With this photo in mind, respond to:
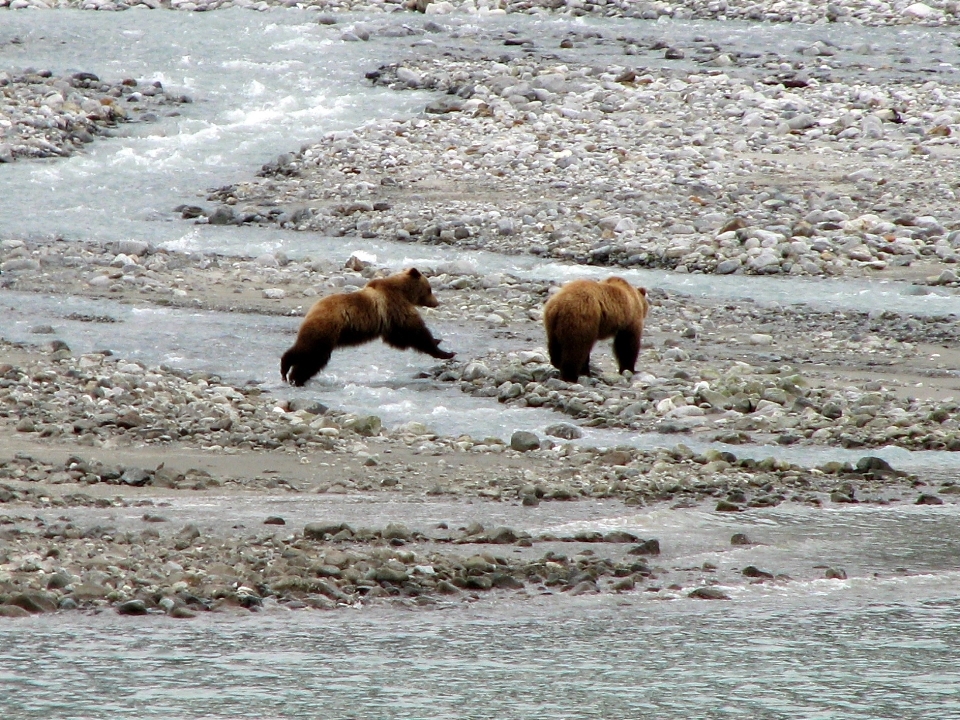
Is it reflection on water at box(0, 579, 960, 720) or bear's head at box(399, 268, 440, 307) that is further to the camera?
bear's head at box(399, 268, 440, 307)

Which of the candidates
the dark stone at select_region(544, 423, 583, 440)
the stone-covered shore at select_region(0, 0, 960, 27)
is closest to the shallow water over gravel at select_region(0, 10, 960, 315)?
the stone-covered shore at select_region(0, 0, 960, 27)

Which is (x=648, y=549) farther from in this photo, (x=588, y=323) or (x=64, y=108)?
(x=64, y=108)

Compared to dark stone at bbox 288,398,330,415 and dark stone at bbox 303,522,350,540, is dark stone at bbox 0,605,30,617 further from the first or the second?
dark stone at bbox 288,398,330,415

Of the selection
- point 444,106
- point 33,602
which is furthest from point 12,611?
point 444,106

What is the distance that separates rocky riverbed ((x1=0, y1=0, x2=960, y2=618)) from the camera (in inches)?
249

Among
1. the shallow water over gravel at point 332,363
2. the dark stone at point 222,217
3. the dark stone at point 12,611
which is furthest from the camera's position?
the dark stone at point 222,217

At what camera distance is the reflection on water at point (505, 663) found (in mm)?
4914

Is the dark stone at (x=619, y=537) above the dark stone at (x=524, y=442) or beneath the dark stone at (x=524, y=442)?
above

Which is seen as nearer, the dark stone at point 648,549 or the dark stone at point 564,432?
the dark stone at point 648,549

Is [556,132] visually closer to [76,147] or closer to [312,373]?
[76,147]

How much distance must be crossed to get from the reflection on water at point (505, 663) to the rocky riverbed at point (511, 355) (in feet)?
0.72

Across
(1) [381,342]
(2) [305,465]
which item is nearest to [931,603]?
(2) [305,465]

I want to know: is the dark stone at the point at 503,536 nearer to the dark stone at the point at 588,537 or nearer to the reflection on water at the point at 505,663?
the dark stone at the point at 588,537

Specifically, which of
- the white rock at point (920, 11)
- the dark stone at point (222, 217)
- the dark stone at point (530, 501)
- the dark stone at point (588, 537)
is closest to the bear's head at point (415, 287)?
the dark stone at point (530, 501)
